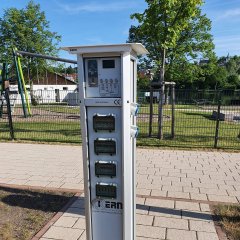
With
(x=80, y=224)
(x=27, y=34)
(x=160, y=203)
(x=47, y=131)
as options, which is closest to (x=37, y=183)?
(x=80, y=224)

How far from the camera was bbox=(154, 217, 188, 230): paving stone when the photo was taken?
13.6ft

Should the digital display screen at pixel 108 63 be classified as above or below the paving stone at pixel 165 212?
above

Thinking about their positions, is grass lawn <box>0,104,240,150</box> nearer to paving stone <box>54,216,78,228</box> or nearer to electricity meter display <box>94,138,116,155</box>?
paving stone <box>54,216,78,228</box>

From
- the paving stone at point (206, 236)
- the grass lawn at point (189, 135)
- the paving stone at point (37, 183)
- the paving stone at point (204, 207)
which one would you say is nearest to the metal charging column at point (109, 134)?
the paving stone at point (206, 236)

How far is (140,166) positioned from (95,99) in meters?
4.43

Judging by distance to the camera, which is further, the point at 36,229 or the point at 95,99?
the point at 36,229

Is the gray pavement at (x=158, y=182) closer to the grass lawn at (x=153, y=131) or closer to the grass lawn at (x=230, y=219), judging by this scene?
the grass lawn at (x=230, y=219)

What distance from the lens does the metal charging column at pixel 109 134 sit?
2859 mm

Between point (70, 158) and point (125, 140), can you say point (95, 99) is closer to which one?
point (125, 140)

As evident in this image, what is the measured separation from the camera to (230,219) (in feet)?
14.2

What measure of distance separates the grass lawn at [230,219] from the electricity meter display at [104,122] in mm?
2271

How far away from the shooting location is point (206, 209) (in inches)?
185

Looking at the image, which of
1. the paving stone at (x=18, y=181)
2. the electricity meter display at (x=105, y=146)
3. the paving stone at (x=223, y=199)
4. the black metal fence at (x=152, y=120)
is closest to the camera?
the electricity meter display at (x=105, y=146)

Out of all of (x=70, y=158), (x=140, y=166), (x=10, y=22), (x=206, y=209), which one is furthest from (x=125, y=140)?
(x=10, y=22)
